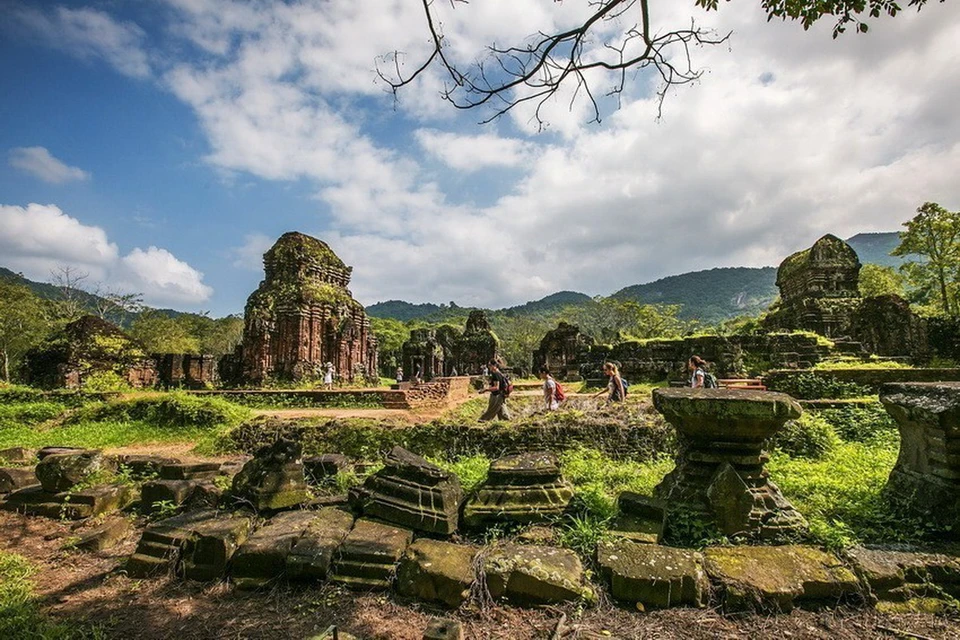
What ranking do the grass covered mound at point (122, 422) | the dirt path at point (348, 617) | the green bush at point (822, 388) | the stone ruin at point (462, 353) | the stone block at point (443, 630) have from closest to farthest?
the stone block at point (443, 630) < the dirt path at point (348, 617) < the grass covered mound at point (122, 422) < the green bush at point (822, 388) < the stone ruin at point (462, 353)

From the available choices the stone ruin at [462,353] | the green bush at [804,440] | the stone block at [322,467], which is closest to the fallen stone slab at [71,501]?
the stone block at [322,467]

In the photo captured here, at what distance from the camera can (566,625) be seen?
252 cm

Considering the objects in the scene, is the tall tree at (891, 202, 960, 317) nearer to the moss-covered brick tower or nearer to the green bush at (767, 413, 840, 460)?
the green bush at (767, 413, 840, 460)

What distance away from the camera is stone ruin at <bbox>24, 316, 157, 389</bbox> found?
16.0 meters

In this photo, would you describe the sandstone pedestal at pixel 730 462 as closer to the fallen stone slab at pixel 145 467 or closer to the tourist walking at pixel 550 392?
the tourist walking at pixel 550 392

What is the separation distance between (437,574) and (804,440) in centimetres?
582

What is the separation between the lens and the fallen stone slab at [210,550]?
126 inches

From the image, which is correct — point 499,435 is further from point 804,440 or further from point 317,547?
point 804,440

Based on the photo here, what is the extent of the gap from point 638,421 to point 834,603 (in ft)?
13.0

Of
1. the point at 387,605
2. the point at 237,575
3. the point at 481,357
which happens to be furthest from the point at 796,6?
the point at 481,357

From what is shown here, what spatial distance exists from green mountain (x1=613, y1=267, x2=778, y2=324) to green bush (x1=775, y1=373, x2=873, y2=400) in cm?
14573

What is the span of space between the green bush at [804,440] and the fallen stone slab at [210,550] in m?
6.39

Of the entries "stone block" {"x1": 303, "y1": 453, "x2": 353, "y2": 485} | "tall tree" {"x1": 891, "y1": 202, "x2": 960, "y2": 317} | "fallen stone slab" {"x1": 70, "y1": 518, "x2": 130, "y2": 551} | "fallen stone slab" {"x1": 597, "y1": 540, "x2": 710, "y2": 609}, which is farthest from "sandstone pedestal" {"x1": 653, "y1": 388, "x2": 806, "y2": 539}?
"tall tree" {"x1": 891, "y1": 202, "x2": 960, "y2": 317}

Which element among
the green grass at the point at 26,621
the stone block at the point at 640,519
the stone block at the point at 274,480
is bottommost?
the green grass at the point at 26,621
